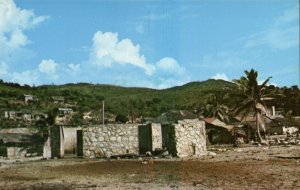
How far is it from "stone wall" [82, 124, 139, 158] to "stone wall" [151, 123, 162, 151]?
8.98ft

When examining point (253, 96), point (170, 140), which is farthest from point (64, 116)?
point (170, 140)

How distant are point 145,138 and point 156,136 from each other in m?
0.77

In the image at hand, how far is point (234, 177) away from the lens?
50.2 feet

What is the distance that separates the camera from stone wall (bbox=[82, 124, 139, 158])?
91.4ft

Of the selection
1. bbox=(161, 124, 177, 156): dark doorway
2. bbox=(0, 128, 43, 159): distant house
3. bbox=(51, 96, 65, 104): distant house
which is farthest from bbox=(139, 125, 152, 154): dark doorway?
bbox=(51, 96, 65, 104): distant house

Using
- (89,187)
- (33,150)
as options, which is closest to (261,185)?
(89,187)

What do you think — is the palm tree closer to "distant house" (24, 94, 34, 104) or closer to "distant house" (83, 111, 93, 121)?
"distant house" (83, 111, 93, 121)

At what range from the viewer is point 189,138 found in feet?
87.3

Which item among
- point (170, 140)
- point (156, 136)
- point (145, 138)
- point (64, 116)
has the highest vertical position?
point (64, 116)

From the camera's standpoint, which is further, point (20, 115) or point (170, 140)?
point (20, 115)

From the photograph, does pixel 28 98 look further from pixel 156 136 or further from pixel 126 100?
pixel 156 136

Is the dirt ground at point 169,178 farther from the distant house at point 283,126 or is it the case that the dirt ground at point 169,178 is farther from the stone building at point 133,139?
the distant house at point 283,126

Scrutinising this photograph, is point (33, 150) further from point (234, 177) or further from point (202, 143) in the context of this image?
point (234, 177)

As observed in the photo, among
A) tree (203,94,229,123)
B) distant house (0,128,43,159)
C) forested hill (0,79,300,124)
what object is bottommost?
distant house (0,128,43,159)
